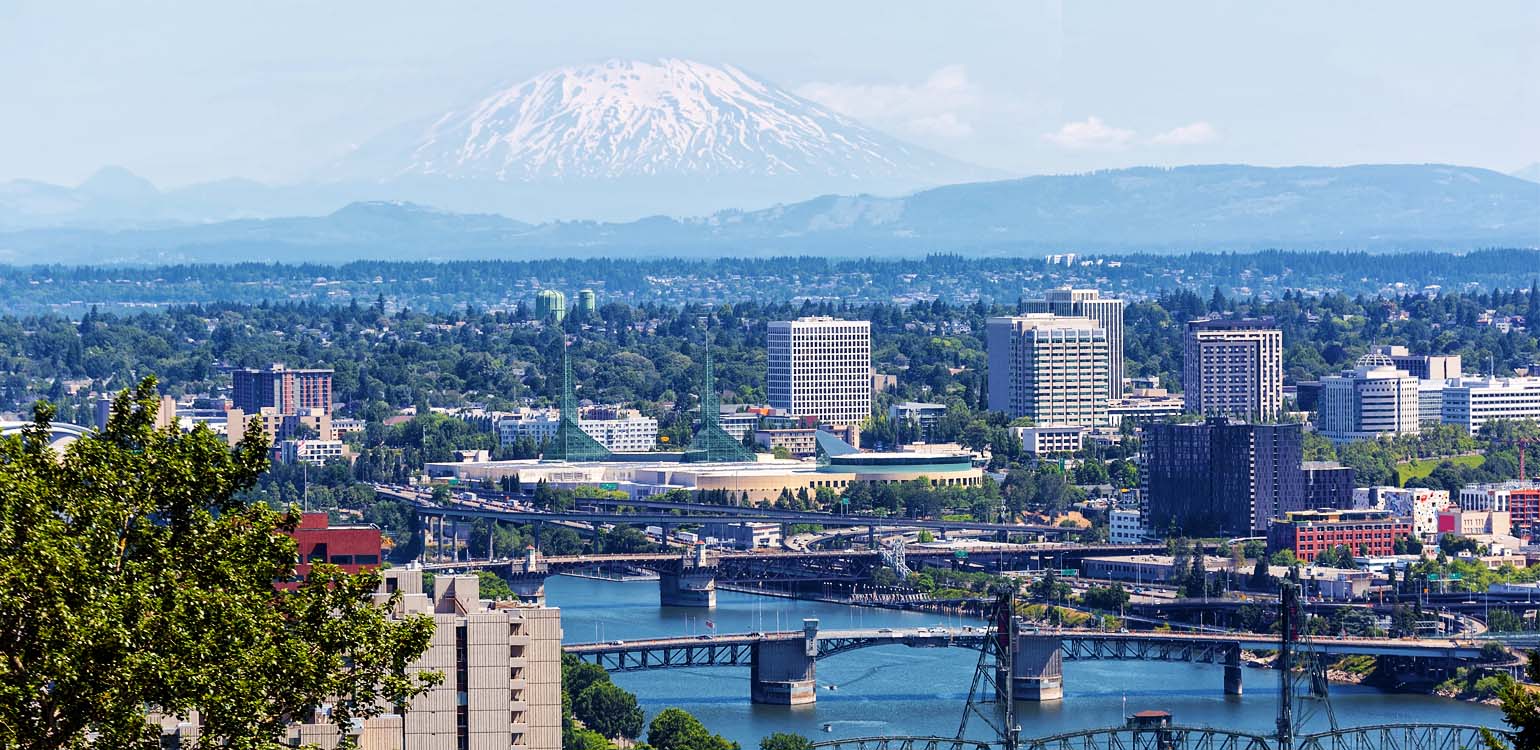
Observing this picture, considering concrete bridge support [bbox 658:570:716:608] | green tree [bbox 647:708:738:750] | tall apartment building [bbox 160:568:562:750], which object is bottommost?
concrete bridge support [bbox 658:570:716:608]

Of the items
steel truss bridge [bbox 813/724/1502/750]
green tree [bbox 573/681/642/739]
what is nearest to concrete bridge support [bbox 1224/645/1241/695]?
steel truss bridge [bbox 813/724/1502/750]

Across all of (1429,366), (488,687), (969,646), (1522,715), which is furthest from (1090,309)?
(1522,715)

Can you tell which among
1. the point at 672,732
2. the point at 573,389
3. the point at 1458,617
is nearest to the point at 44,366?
the point at 573,389

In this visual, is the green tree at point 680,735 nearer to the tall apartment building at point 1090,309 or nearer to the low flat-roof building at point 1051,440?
the low flat-roof building at point 1051,440

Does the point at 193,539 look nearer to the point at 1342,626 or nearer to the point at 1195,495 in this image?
the point at 1342,626

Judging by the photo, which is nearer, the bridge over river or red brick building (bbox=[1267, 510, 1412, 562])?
the bridge over river

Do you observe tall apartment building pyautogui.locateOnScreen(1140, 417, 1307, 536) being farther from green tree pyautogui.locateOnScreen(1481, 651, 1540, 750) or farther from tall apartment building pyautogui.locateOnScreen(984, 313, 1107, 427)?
green tree pyautogui.locateOnScreen(1481, 651, 1540, 750)

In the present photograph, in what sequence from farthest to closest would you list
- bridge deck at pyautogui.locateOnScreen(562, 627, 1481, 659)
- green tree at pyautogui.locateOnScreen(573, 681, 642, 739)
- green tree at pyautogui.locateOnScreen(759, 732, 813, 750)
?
bridge deck at pyautogui.locateOnScreen(562, 627, 1481, 659) → green tree at pyautogui.locateOnScreen(573, 681, 642, 739) → green tree at pyautogui.locateOnScreen(759, 732, 813, 750)

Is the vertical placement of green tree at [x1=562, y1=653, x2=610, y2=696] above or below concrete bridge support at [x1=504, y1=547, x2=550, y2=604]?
above
